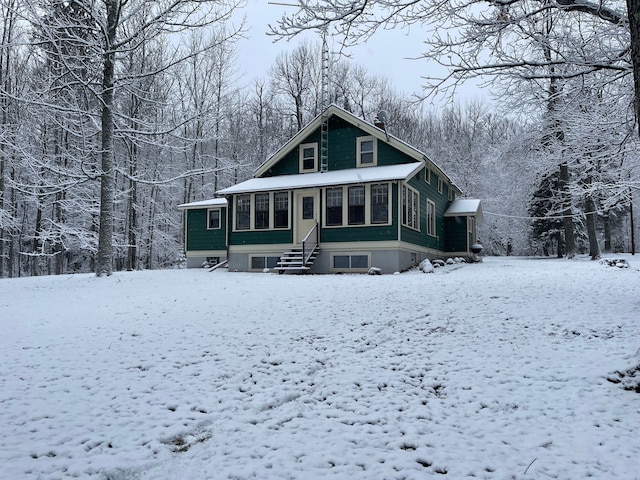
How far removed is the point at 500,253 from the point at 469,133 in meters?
11.3

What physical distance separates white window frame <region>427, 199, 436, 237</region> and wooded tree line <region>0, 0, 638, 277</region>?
16.8 feet

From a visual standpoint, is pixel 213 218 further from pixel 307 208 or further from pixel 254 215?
pixel 307 208

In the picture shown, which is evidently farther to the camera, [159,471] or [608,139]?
[608,139]

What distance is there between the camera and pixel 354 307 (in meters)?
8.89

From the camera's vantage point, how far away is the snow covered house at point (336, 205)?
16750 mm

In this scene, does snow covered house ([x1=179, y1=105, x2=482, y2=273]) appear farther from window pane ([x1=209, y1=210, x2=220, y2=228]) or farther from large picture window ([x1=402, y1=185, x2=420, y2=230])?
window pane ([x1=209, y1=210, x2=220, y2=228])

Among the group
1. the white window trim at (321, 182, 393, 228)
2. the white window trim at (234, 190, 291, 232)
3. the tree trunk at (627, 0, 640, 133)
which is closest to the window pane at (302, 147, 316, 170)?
the white window trim at (234, 190, 291, 232)

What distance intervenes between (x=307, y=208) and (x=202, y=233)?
24.2 feet

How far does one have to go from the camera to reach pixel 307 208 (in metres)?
18.3

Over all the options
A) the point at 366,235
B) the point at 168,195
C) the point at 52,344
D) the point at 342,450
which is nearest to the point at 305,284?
the point at 366,235

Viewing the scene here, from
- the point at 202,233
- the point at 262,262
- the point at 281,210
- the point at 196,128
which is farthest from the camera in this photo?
the point at 196,128

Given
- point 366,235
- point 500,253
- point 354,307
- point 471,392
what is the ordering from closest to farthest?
1. point 471,392
2. point 354,307
3. point 366,235
4. point 500,253

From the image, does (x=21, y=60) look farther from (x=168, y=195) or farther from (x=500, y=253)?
(x=500, y=253)

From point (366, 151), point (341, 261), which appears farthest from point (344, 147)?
point (341, 261)
